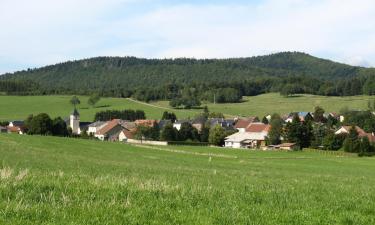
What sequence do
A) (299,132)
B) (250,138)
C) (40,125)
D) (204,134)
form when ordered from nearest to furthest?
(40,125) < (299,132) < (204,134) < (250,138)

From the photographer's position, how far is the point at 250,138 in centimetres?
13125

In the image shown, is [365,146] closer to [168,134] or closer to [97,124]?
[168,134]

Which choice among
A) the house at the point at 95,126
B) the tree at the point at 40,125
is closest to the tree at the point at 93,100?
the house at the point at 95,126

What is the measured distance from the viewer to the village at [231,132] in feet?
364

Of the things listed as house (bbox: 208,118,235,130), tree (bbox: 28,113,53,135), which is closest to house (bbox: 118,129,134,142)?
house (bbox: 208,118,235,130)

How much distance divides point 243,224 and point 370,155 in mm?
90174

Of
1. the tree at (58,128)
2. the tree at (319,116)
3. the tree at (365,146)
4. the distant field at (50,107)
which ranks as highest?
the distant field at (50,107)

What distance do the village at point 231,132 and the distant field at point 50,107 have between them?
1149cm

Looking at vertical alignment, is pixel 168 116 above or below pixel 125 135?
above

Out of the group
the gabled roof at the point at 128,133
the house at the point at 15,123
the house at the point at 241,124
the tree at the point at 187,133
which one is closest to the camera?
the tree at the point at 187,133

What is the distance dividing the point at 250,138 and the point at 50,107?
81.8 metres

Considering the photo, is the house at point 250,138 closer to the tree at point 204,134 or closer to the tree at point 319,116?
the tree at point 204,134

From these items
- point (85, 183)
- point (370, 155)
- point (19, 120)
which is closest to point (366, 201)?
point (85, 183)

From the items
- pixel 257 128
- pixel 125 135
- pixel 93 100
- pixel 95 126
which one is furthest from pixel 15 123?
pixel 257 128
